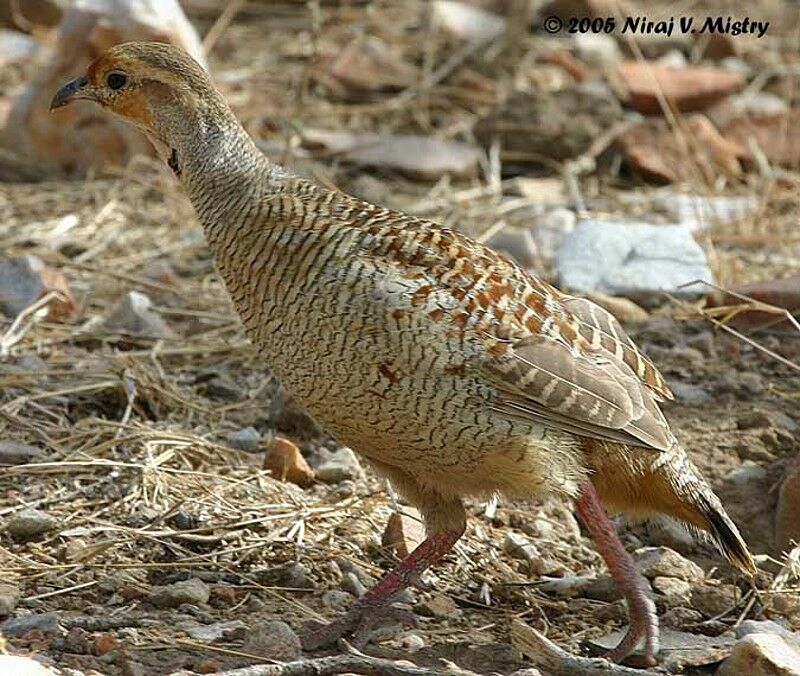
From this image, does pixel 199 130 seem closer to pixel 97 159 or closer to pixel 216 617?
pixel 216 617

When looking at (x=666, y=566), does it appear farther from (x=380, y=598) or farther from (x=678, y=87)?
(x=678, y=87)

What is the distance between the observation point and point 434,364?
406 cm

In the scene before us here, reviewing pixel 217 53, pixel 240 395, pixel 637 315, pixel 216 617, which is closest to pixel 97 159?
pixel 217 53

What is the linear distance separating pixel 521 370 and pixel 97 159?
4.56m

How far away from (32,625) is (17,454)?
46.3 inches

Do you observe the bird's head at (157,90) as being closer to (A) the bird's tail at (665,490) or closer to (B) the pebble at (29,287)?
(A) the bird's tail at (665,490)

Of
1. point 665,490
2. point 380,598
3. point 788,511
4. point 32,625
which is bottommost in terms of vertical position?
point 32,625

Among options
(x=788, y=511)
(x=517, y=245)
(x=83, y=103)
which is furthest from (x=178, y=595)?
(x=83, y=103)

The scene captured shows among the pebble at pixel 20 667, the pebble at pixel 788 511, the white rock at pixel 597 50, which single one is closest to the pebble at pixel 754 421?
the pebble at pixel 788 511

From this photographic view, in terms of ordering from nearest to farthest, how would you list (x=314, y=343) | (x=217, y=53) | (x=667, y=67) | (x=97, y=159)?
(x=314, y=343)
(x=97, y=159)
(x=667, y=67)
(x=217, y=53)

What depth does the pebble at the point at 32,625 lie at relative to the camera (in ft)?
12.8

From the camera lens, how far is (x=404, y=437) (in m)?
4.10

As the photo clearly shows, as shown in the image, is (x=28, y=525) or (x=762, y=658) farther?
(x=28, y=525)

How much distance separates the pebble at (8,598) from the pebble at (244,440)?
132 cm
